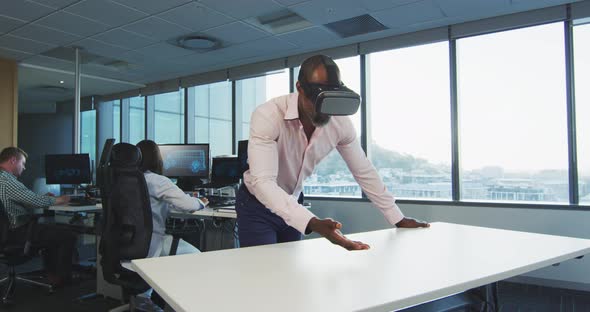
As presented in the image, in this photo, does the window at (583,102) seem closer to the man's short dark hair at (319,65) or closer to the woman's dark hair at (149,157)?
the man's short dark hair at (319,65)

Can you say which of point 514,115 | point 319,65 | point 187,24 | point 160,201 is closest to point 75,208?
point 160,201

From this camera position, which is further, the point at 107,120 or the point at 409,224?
the point at 107,120

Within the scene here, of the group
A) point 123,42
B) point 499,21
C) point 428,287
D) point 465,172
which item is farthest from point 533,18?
point 123,42

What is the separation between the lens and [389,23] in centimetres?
427

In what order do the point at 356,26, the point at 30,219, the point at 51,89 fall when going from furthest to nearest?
the point at 51,89 → the point at 356,26 → the point at 30,219

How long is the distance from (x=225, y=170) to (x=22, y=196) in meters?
1.73

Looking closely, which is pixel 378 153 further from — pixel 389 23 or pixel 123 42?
pixel 123 42

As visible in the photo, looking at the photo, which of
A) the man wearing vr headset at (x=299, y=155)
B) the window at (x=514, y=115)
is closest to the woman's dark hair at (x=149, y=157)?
the man wearing vr headset at (x=299, y=155)

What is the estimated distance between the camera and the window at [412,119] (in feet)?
14.9

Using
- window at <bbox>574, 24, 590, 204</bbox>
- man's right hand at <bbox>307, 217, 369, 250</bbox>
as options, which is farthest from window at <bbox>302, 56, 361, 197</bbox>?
man's right hand at <bbox>307, 217, 369, 250</bbox>

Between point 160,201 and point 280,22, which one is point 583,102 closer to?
point 280,22

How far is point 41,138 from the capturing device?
964 cm

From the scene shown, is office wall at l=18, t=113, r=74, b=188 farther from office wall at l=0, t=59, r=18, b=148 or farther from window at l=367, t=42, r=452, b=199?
window at l=367, t=42, r=452, b=199

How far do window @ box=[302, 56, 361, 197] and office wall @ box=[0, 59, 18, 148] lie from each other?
4.21 meters
